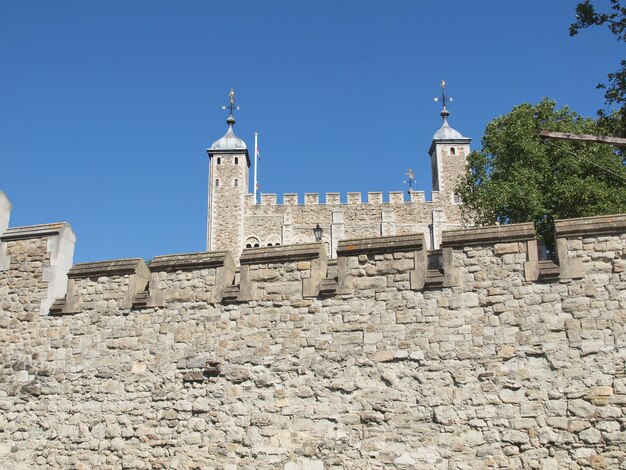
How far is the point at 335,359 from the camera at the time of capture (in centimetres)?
764

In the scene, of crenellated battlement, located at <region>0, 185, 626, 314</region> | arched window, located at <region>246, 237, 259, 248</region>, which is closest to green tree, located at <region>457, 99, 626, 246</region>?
crenellated battlement, located at <region>0, 185, 626, 314</region>

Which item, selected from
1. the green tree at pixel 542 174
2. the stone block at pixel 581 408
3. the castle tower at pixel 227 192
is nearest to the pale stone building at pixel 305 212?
the castle tower at pixel 227 192

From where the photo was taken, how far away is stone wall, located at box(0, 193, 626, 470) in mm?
6914

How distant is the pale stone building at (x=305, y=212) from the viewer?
52.4 m

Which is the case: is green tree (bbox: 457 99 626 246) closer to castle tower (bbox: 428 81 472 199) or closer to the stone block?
the stone block

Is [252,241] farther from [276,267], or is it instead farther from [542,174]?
[276,267]

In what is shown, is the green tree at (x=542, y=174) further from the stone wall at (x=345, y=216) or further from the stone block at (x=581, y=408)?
the stone wall at (x=345, y=216)

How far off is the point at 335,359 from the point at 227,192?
46.4 m

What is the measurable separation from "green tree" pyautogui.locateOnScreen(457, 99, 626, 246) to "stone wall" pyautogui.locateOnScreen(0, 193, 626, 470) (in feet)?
41.4

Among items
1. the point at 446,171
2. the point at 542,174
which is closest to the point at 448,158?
the point at 446,171

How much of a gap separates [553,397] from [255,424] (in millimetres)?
3336

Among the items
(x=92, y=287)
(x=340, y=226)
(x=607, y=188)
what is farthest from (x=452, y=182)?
(x=92, y=287)

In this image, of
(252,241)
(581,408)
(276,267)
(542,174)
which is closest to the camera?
(581,408)

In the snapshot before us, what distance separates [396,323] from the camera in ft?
24.9
